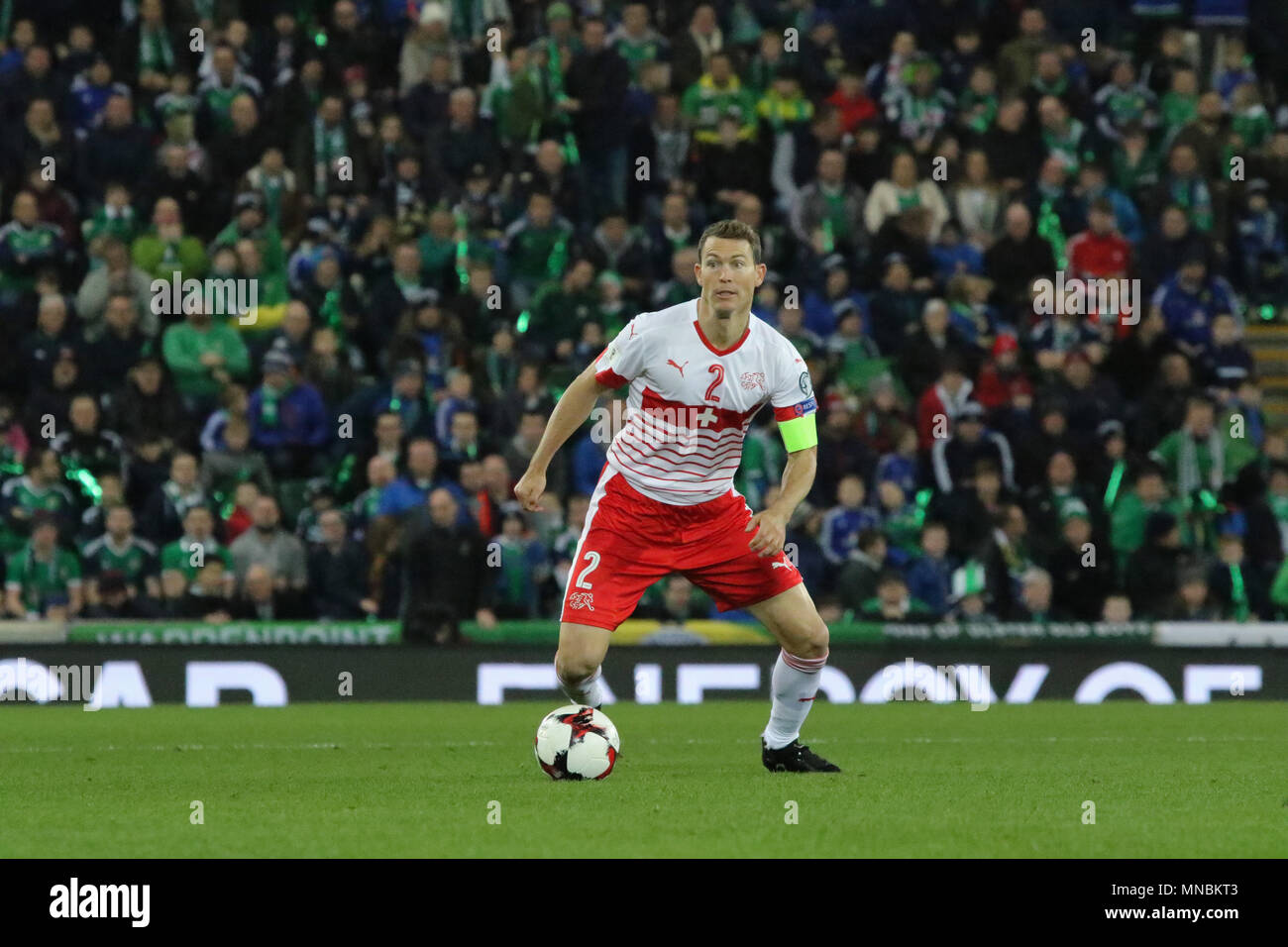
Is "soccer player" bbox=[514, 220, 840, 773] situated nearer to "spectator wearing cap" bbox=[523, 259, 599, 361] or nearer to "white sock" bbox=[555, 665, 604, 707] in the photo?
"white sock" bbox=[555, 665, 604, 707]

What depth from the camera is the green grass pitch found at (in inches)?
281

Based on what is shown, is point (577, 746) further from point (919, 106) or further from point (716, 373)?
point (919, 106)

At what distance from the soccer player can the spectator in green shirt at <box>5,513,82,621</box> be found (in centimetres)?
771

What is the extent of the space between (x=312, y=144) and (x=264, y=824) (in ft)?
42.4

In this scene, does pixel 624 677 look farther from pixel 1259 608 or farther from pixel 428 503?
pixel 1259 608

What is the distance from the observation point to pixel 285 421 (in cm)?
1756

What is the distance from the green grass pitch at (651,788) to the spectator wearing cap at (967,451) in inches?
135

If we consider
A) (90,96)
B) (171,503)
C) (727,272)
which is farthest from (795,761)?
(90,96)

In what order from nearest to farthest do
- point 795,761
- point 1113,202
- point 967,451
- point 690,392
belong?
1. point 690,392
2. point 795,761
3. point 967,451
4. point 1113,202

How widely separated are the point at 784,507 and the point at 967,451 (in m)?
8.97

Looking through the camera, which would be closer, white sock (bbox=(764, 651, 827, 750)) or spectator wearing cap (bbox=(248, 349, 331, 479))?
white sock (bbox=(764, 651, 827, 750))

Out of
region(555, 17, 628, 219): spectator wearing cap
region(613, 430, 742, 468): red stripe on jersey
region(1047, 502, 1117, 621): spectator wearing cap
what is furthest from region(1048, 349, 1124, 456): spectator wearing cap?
region(613, 430, 742, 468): red stripe on jersey

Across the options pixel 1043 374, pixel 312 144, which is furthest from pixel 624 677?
pixel 312 144

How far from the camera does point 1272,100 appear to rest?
21.9 meters
